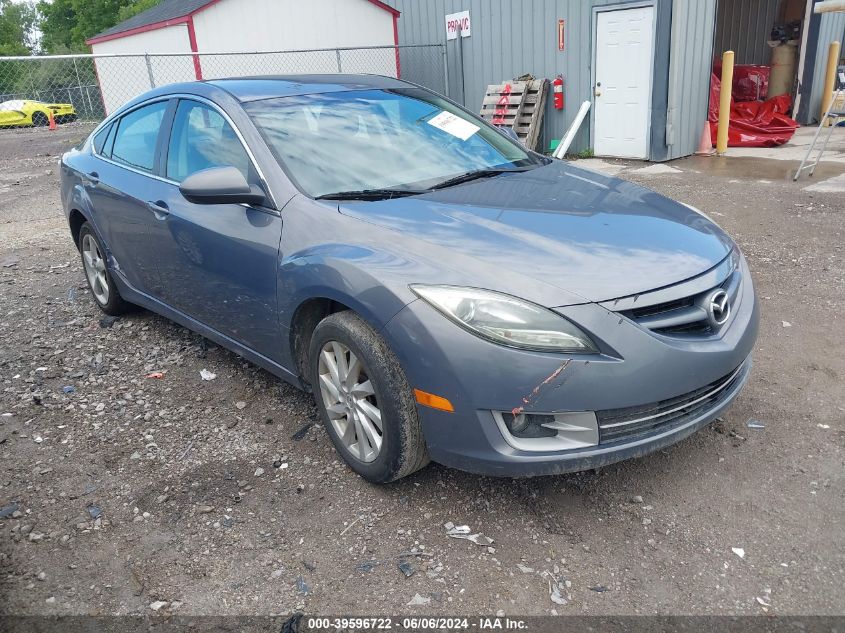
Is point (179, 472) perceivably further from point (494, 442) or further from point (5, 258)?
point (5, 258)

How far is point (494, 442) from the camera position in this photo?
2.46m

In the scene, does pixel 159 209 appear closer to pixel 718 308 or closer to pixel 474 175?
pixel 474 175

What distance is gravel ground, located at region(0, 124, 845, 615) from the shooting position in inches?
94.8

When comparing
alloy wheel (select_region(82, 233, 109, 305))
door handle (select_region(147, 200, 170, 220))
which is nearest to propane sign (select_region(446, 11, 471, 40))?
alloy wheel (select_region(82, 233, 109, 305))

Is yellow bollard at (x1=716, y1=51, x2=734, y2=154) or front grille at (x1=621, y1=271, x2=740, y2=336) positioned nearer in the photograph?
front grille at (x1=621, y1=271, x2=740, y2=336)

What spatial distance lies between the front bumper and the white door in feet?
29.7

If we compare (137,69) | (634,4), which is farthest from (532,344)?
(137,69)

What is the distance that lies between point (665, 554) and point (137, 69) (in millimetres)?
16391

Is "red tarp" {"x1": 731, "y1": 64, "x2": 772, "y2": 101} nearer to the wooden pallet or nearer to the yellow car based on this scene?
the wooden pallet

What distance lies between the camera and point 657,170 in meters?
10.2

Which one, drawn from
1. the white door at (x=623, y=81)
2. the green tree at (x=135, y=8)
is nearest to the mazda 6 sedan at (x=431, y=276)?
the white door at (x=623, y=81)

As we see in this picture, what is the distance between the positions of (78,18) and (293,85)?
5792 cm

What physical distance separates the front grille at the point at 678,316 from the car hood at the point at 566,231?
79 millimetres

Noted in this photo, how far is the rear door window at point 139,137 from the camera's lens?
411cm
